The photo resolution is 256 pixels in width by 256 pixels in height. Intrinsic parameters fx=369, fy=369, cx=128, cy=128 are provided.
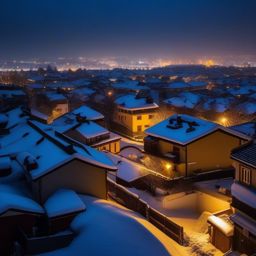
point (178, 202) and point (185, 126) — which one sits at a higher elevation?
point (185, 126)

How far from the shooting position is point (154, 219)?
15.4m

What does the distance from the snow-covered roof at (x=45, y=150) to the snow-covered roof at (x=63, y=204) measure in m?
1.03

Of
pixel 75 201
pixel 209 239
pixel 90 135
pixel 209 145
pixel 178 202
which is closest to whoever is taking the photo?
pixel 75 201

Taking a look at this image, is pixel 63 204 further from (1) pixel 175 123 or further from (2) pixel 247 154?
(1) pixel 175 123

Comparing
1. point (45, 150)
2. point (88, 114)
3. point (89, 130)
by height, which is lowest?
point (89, 130)

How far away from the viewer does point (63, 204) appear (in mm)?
13305

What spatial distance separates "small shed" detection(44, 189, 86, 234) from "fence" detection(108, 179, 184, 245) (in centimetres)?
339

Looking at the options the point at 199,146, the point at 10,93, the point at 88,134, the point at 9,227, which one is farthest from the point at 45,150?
the point at 10,93

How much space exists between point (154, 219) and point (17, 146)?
828cm

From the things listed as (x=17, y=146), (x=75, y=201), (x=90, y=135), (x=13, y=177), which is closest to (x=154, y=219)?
(x=75, y=201)

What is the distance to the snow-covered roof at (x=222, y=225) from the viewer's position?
1368cm

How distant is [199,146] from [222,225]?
7481 millimetres

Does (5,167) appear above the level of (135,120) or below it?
above

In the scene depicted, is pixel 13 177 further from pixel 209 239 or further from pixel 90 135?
pixel 90 135
